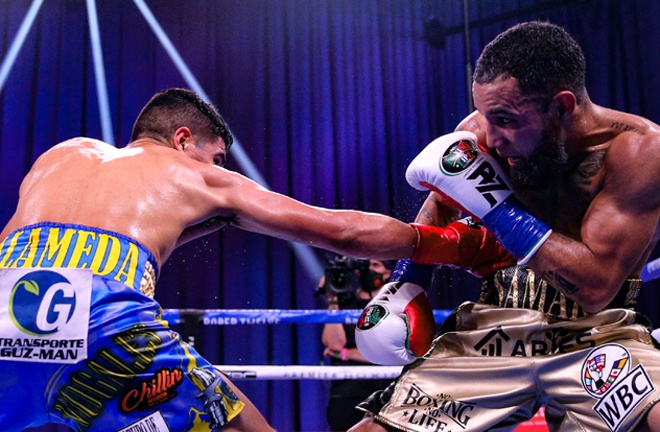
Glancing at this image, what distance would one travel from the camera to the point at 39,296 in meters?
1.43

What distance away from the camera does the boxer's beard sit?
1818 millimetres

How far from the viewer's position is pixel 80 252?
58.7 inches

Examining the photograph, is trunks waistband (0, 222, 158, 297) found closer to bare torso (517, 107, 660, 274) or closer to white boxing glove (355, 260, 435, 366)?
white boxing glove (355, 260, 435, 366)

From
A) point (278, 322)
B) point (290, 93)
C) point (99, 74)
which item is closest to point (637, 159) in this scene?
point (278, 322)

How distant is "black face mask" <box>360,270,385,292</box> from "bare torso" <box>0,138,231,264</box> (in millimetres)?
2414

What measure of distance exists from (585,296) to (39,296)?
49.5 inches

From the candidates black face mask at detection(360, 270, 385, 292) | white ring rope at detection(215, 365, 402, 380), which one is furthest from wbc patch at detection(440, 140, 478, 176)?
black face mask at detection(360, 270, 385, 292)

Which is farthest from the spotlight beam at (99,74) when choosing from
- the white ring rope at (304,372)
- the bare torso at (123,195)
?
the bare torso at (123,195)

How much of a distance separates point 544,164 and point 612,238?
29 cm

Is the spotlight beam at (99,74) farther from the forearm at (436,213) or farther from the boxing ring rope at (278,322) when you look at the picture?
the forearm at (436,213)

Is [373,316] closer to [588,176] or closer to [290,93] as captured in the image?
[588,176]

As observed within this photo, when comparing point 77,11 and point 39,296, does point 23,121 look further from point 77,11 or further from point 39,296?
point 39,296

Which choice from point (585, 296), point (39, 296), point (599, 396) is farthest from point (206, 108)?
point (599, 396)

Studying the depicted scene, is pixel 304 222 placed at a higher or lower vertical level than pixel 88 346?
higher
